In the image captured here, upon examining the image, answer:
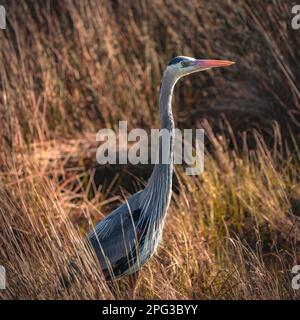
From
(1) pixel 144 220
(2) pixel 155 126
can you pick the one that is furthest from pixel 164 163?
(2) pixel 155 126

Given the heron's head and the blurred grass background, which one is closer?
the blurred grass background

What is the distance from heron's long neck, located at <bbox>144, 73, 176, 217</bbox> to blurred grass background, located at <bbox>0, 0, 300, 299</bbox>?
259mm

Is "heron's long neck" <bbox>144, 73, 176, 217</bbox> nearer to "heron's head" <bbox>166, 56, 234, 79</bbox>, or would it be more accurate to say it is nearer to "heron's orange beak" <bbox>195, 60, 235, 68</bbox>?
"heron's head" <bbox>166, 56, 234, 79</bbox>

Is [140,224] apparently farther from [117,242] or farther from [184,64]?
[184,64]

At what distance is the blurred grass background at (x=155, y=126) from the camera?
4.28 metres

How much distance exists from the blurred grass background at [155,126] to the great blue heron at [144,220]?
167 millimetres

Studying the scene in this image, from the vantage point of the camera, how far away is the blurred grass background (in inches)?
→ 168

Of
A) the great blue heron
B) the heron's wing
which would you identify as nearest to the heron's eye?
the great blue heron

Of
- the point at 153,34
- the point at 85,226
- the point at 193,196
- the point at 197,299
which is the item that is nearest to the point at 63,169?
the point at 85,226

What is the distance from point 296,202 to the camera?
5.45 metres

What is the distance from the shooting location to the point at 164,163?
15.4 ft

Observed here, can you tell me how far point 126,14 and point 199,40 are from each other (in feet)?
2.47

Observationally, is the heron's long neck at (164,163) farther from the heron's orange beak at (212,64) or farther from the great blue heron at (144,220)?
the heron's orange beak at (212,64)

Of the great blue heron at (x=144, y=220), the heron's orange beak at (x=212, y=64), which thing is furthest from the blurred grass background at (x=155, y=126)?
the heron's orange beak at (x=212, y=64)
